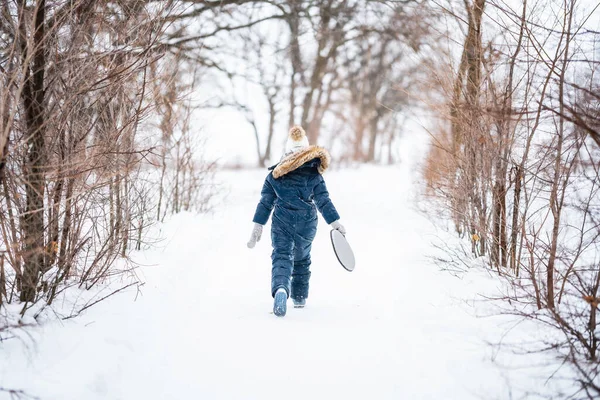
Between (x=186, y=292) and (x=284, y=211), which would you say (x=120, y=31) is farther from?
(x=186, y=292)

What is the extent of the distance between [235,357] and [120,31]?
269cm

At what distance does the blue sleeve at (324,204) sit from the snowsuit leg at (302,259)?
135 mm

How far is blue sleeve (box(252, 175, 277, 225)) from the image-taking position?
15.9 ft

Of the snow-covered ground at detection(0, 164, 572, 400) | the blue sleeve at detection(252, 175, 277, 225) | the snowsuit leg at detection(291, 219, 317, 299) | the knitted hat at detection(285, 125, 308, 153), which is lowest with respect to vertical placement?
the snow-covered ground at detection(0, 164, 572, 400)

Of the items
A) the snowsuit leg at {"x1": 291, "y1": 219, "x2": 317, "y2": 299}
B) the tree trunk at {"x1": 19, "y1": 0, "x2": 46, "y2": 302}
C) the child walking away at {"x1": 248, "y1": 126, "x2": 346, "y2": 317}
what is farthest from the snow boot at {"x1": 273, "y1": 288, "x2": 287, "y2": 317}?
the tree trunk at {"x1": 19, "y1": 0, "x2": 46, "y2": 302}

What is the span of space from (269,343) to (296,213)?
1358 millimetres

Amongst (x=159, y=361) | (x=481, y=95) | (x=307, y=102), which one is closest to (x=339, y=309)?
(x=159, y=361)

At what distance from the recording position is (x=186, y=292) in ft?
16.9

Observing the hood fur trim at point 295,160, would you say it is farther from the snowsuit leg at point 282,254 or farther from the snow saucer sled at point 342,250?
the snow saucer sled at point 342,250

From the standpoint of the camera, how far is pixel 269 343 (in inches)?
151

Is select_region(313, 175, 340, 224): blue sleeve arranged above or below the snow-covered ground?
above


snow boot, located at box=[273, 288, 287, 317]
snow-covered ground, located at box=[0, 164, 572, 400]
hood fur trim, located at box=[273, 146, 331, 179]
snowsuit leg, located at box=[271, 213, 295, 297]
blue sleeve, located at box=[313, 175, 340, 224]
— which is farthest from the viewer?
blue sleeve, located at box=[313, 175, 340, 224]

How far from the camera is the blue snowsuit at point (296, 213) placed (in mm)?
4758

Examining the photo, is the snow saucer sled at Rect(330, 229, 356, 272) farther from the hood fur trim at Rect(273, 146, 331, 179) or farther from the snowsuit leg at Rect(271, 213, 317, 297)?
the hood fur trim at Rect(273, 146, 331, 179)
